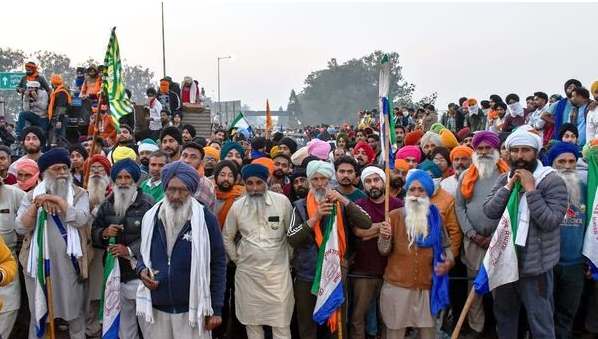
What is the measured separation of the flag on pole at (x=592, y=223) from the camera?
17.5 feet

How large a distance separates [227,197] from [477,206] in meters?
2.49

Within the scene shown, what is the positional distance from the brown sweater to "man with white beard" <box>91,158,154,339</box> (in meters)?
2.15

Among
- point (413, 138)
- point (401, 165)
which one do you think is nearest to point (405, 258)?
point (401, 165)

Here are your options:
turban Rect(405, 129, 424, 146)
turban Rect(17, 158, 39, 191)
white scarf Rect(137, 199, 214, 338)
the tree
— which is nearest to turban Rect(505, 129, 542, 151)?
white scarf Rect(137, 199, 214, 338)

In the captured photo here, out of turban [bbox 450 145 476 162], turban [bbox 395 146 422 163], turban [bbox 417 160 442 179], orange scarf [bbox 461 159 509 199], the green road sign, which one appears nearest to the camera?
orange scarf [bbox 461 159 509 199]

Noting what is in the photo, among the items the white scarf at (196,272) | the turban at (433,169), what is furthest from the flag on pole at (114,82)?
the turban at (433,169)

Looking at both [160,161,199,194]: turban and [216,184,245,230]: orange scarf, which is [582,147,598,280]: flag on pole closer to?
[216,184,245,230]: orange scarf

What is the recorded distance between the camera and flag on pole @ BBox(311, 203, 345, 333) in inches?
204

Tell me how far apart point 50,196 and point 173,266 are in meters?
1.49

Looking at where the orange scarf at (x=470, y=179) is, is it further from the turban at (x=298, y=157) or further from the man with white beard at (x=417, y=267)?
the turban at (x=298, y=157)

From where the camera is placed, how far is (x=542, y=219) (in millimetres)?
4684

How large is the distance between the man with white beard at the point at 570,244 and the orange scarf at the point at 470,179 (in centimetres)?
51

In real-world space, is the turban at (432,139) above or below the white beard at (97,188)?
above

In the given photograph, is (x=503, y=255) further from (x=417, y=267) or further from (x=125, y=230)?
(x=125, y=230)
